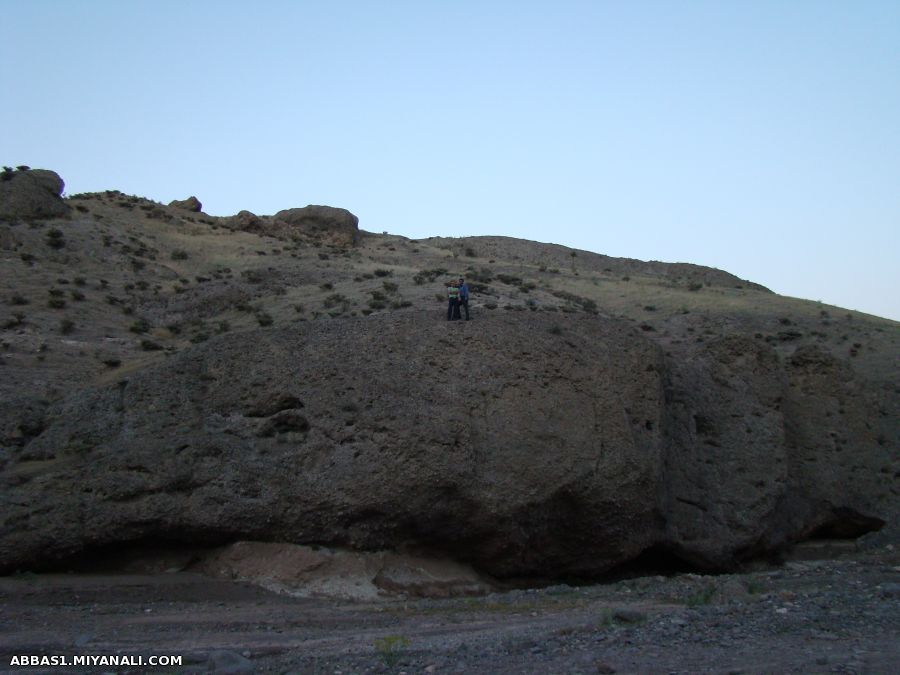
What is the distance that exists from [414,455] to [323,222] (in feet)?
101

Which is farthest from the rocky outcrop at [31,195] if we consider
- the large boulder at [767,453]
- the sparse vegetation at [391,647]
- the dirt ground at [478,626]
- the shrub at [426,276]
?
the sparse vegetation at [391,647]

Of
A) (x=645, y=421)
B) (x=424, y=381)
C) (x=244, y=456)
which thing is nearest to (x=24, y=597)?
(x=244, y=456)

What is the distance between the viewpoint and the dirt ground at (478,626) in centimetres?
1038

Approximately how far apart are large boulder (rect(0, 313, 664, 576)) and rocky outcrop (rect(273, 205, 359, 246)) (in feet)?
87.7

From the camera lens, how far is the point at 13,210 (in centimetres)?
3484

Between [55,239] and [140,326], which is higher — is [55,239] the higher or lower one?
the higher one

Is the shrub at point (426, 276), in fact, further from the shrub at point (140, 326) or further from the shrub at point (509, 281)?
the shrub at point (140, 326)

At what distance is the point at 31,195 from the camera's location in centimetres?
3569

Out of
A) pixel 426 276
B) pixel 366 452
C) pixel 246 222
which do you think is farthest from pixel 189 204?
pixel 366 452

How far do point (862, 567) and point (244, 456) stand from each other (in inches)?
464

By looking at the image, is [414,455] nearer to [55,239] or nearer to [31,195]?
[55,239]

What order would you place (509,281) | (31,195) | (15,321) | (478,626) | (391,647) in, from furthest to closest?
(31,195) → (509,281) → (15,321) → (478,626) → (391,647)

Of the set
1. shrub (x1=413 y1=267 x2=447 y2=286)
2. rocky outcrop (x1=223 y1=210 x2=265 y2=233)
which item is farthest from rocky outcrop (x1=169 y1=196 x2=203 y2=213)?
shrub (x1=413 y1=267 x2=447 y2=286)

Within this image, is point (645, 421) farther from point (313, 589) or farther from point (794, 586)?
point (313, 589)
